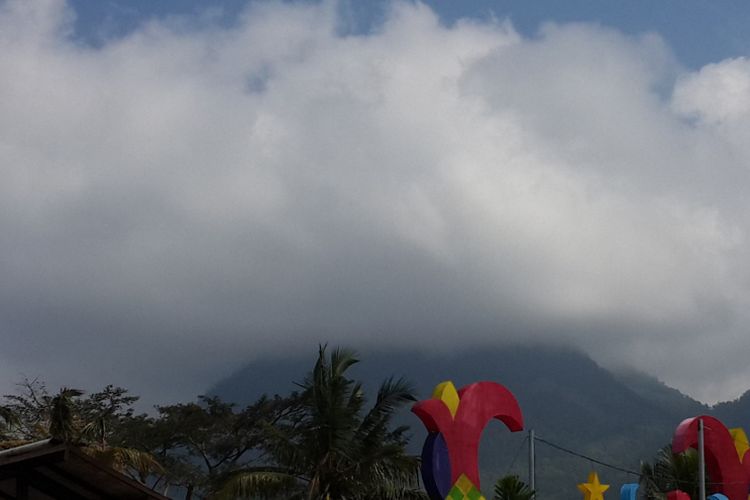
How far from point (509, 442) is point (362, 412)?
140 m

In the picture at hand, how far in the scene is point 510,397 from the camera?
24734 mm

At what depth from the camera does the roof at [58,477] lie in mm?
13258

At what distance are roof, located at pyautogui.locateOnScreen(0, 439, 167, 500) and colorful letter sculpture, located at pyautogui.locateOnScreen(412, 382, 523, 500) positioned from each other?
29.2 ft

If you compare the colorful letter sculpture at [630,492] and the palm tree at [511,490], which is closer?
the palm tree at [511,490]

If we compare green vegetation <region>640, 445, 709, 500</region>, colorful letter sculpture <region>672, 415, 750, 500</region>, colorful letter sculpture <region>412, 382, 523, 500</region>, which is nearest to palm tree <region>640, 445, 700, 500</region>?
green vegetation <region>640, 445, 709, 500</region>

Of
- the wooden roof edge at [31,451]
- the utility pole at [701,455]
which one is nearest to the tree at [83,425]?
the wooden roof edge at [31,451]

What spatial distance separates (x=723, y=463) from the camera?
30.9 metres

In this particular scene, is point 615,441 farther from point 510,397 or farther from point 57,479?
point 57,479

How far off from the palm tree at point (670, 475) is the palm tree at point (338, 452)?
13818 millimetres

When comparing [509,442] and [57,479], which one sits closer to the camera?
[57,479]

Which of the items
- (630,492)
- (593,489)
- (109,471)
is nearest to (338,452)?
(593,489)

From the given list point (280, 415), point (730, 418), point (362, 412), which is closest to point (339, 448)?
point (362, 412)

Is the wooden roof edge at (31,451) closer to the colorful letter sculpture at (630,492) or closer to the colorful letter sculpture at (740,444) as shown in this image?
the colorful letter sculpture at (630,492)

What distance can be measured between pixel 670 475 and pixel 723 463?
8265 millimetres
